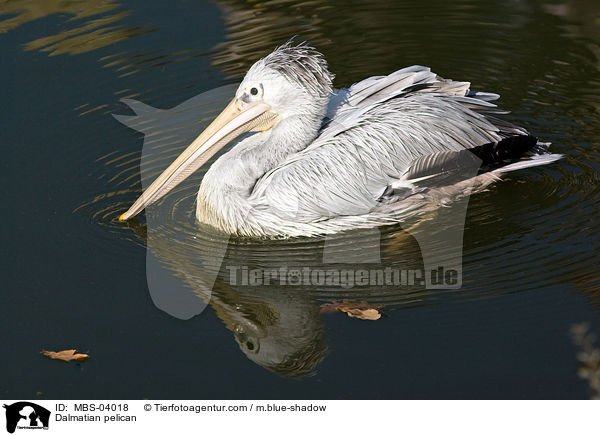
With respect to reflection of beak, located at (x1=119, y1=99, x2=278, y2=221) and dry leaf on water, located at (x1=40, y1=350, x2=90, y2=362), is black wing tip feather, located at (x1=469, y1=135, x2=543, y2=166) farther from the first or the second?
dry leaf on water, located at (x1=40, y1=350, x2=90, y2=362)

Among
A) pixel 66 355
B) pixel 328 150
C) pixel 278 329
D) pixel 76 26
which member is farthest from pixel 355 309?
pixel 76 26

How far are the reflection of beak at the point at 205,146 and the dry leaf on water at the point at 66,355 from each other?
136 cm

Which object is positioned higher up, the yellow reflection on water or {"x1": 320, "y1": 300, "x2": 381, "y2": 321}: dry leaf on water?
the yellow reflection on water

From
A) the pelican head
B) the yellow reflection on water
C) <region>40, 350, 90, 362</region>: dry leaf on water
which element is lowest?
<region>40, 350, 90, 362</region>: dry leaf on water

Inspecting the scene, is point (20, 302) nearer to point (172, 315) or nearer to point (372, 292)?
point (172, 315)

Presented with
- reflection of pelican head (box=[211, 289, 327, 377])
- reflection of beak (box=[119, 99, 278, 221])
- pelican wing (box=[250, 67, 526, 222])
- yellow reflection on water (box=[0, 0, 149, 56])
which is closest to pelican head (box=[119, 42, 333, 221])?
reflection of beak (box=[119, 99, 278, 221])

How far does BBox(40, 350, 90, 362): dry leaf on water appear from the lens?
14.1 feet

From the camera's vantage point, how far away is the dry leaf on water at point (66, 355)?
14.1 feet

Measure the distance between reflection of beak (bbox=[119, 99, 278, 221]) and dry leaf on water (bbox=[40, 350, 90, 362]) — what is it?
53.5 inches

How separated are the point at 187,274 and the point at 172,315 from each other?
18.2 inches
